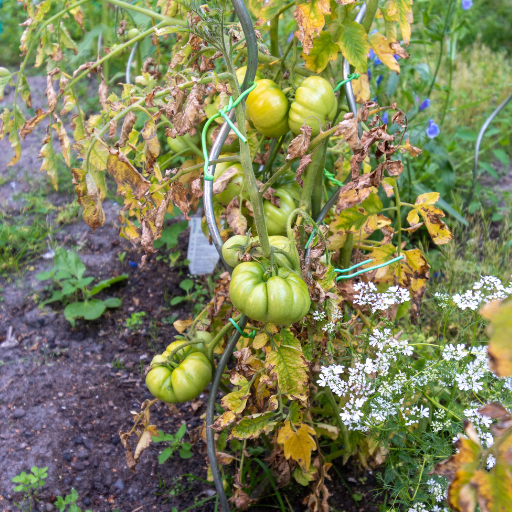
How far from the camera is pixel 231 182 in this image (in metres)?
1.28

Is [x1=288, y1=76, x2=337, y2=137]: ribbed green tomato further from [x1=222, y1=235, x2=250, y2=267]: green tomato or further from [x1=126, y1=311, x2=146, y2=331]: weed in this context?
[x1=126, y1=311, x2=146, y2=331]: weed

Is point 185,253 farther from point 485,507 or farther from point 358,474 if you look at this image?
point 485,507

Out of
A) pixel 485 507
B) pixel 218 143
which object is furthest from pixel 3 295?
pixel 485 507

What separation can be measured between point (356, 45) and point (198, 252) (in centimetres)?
135

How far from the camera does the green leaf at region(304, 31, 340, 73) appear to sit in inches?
46.8

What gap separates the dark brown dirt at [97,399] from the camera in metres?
1.53

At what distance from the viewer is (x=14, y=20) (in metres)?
5.16

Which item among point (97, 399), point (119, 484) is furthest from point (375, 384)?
point (97, 399)

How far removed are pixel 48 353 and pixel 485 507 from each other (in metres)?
1.86

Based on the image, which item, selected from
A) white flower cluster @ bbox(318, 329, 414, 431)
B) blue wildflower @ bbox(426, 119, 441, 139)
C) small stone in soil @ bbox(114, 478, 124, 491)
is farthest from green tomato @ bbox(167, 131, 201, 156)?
blue wildflower @ bbox(426, 119, 441, 139)

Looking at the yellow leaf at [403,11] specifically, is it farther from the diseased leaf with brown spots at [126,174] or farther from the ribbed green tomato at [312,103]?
the diseased leaf with brown spots at [126,174]

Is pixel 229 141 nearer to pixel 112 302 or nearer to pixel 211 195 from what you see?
pixel 211 195

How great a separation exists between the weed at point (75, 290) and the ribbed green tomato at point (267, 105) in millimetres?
1308

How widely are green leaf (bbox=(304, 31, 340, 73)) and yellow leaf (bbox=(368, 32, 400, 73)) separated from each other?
128 millimetres
